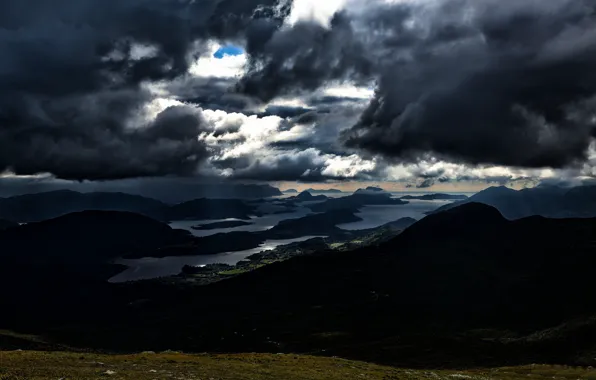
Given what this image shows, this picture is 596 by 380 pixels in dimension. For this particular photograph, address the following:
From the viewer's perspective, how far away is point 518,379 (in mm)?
106062

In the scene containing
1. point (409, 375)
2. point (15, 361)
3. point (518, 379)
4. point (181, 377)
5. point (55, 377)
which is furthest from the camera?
point (518, 379)

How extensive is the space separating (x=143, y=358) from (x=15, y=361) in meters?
23.1

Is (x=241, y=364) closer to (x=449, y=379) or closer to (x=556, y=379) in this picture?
(x=449, y=379)

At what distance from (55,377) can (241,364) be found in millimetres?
34301

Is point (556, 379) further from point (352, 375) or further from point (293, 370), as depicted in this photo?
point (293, 370)

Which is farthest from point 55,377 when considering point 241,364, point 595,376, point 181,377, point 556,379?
point 595,376

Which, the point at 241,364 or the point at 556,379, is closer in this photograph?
the point at 241,364

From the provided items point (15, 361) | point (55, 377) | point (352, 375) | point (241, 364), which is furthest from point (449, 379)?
point (15, 361)

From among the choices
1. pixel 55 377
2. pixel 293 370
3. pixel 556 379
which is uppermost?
pixel 55 377

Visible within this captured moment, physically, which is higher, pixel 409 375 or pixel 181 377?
pixel 181 377

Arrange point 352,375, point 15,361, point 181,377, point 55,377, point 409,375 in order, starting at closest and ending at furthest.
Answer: point 55,377
point 181,377
point 15,361
point 352,375
point 409,375

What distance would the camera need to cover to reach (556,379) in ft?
367

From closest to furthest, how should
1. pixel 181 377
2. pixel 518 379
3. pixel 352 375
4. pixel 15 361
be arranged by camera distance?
1. pixel 181 377
2. pixel 15 361
3. pixel 352 375
4. pixel 518 379

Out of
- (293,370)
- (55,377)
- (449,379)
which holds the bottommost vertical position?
(449,379)
